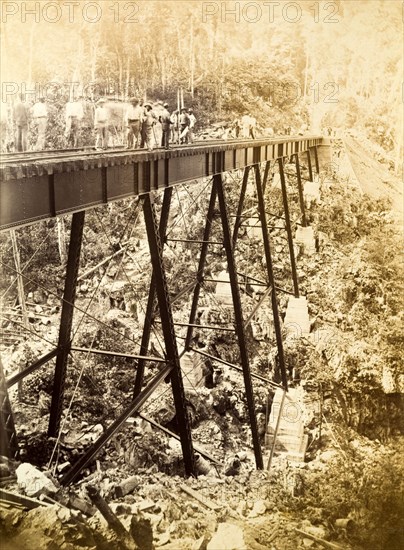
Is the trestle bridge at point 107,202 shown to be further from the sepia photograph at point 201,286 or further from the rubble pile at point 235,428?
the rubble pile at point 235,428

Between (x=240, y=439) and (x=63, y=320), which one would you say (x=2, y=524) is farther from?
(x=240, y=439)

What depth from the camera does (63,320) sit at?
7.25 meters

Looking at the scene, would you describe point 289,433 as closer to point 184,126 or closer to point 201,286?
point 201,286

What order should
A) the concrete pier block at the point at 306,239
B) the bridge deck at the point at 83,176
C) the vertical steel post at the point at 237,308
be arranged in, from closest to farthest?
1. the bridge deck at the point at 83,176
2. the vertical steel post at the point at 237,308
3. the concrete pier block at the point at 306,239

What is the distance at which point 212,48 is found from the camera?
376 inches

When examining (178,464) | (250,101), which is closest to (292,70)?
(250,101)

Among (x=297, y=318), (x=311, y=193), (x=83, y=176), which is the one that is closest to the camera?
(x=83, y=176)

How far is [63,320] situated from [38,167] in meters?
3.52

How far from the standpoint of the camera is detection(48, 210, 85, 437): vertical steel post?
6.78 meters

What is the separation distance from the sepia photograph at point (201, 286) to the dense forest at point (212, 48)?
0.05 metres

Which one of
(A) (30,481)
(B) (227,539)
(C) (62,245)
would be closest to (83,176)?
(A) (30,481)

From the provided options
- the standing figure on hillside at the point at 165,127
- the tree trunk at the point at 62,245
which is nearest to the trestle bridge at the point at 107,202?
the standing figure on hillside at the point at 165,127

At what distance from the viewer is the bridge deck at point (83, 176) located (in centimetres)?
403

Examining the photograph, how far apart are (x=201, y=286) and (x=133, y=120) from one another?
488 centimetres
